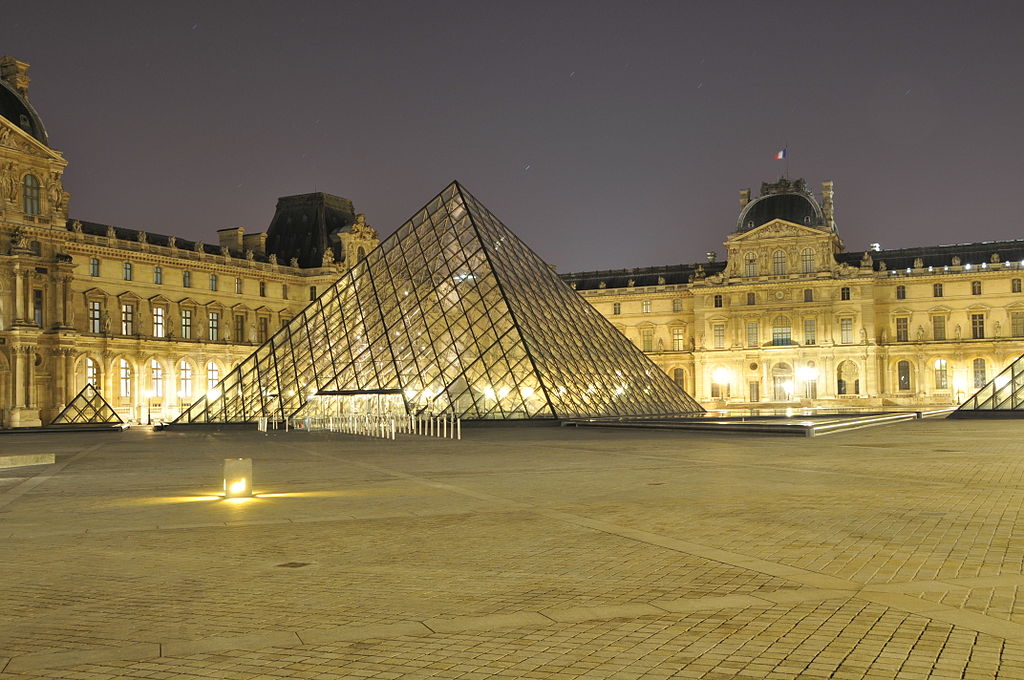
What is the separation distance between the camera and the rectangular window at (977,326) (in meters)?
73.2

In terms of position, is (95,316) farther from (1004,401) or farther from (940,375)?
(940,375)

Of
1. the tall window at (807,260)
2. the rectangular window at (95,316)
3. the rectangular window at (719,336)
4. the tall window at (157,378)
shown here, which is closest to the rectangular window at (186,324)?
the tall window at (157,378)

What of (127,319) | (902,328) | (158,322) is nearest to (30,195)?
(127,319)

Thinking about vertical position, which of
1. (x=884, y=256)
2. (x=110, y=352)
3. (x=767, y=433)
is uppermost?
(x=884, y=256)

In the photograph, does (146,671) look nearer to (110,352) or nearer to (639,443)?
(639,443)

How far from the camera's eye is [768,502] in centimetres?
1165

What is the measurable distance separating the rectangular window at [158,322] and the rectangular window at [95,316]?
3.90 metres

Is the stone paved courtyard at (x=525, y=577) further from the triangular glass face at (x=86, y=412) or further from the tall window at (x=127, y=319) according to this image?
the tall window at (x=127, y=319)

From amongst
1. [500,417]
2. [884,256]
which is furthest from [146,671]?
[884,256]

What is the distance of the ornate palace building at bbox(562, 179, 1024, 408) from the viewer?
7325 cm

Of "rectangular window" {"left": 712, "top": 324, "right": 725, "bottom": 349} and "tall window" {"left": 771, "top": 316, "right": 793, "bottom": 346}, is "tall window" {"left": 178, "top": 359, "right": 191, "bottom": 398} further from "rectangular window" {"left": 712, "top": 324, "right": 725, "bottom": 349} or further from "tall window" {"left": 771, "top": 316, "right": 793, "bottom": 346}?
"tall window" {"left": 771, "top": 316, "right": 793, "bottom": 346}

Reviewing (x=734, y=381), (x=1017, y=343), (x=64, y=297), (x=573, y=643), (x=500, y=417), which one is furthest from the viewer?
(x=734, y=381)

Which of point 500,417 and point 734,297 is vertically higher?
point 734,297

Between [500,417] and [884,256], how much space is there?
54060 millimetres
